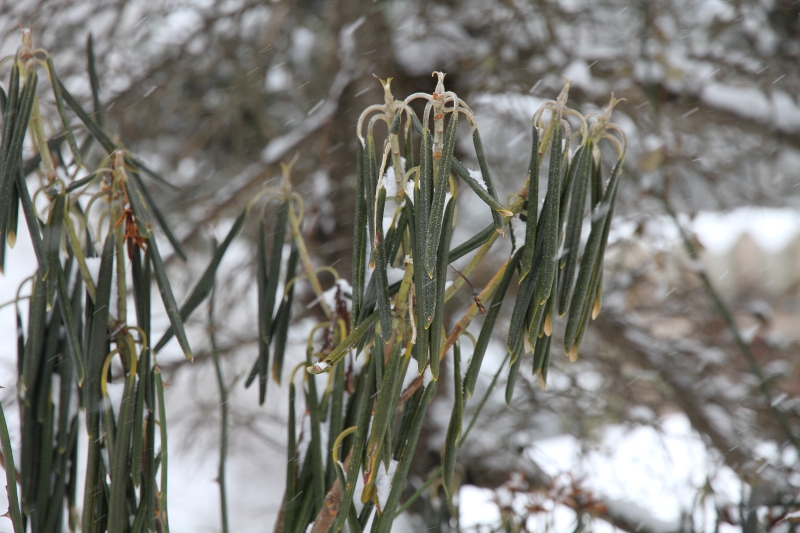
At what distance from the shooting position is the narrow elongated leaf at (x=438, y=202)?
0.37 m

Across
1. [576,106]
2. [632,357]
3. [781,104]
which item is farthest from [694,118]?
[632,357]

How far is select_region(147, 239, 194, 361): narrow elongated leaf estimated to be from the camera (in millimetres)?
512

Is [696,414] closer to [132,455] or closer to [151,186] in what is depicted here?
[132,455]

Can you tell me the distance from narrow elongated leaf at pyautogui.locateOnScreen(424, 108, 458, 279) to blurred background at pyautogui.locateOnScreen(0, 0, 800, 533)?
2.34 ft

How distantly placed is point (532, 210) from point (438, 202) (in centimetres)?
9

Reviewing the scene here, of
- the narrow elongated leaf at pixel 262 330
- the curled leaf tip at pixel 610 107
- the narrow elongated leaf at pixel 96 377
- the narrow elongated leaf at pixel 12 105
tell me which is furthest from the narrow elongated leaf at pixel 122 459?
the curled leaf tip at pixel 610 107

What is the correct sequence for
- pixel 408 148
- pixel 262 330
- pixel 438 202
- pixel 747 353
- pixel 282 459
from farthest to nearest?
pixel 282 459
pixel 747 353
pixel 262 330
pixel 408 148
pixel 438 202

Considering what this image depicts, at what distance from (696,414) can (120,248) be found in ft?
4.50

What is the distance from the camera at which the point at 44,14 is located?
123 centimetres

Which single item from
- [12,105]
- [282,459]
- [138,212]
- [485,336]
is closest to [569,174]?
[485,336]

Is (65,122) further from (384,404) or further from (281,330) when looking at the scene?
(384,404)

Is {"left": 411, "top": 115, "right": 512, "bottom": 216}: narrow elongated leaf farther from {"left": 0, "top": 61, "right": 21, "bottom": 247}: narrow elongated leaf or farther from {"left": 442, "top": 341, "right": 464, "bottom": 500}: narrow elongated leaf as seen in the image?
{"left": 0, "top": 61, "right": 21, "bottom": 247}: narrow elongated leaf

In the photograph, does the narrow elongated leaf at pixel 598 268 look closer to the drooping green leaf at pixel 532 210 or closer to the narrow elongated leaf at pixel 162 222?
the drooping green leaf at pixel 532 210

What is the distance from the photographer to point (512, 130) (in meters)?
1.55
